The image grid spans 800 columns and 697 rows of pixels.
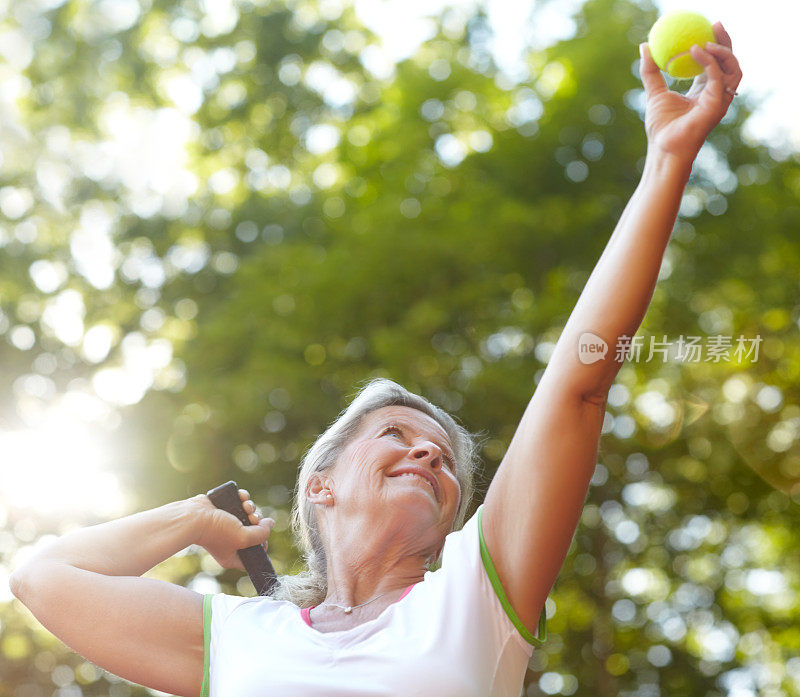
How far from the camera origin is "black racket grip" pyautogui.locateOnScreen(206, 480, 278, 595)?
7.42 feet

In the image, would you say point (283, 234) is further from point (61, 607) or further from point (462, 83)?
point (61, 607)

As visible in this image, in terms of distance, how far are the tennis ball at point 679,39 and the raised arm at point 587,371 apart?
0.59 m

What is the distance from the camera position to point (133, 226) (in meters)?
11.0

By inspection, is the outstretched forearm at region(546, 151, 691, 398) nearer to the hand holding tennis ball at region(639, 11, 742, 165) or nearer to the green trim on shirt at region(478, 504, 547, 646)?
the hand holding tennis ball at region(639, 11, 742, 165)

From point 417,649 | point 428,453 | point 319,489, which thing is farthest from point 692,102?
point 319,489

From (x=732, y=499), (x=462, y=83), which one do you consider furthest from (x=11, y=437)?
(x=732, y=499)

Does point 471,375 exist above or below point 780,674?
above

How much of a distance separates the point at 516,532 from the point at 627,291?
1.51ft

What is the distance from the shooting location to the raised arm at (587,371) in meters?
1.55

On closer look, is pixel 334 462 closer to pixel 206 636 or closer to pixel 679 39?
pixel 206 636

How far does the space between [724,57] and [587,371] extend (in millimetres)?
602

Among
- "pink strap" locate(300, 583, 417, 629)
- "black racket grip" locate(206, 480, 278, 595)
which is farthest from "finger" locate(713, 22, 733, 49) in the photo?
"black racket grip" locate(206, 480, 278, 595)

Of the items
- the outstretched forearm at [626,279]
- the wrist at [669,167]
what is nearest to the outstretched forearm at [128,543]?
the outstretched forearm at [626,279]

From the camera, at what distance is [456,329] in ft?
31.0
